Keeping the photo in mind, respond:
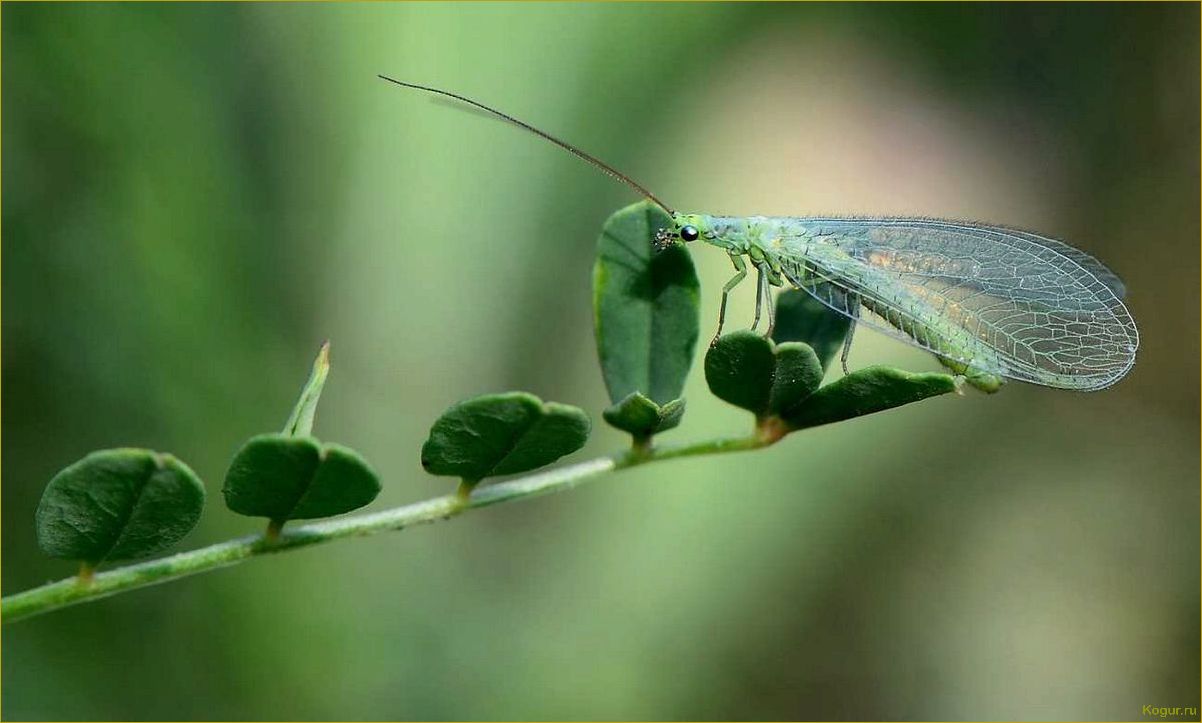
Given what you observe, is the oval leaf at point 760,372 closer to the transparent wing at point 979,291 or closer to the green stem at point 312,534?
the green stem at point 312,534

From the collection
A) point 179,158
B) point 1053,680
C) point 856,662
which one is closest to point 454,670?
point 856,662

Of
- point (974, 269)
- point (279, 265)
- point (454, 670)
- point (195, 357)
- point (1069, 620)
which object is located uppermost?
point (974, 269)

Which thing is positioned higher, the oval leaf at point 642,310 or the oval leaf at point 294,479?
the oval leaf at point 642,310

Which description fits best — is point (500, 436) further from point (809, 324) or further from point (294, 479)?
point (809, 324)

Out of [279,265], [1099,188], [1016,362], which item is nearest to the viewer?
[1016,362]

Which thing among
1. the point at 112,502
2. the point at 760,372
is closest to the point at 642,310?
the point at 760,372

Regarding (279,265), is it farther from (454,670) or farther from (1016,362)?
(1016,362)

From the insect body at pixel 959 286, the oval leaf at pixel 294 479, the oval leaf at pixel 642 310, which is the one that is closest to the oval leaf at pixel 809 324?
the insect body at pixel 959 286
